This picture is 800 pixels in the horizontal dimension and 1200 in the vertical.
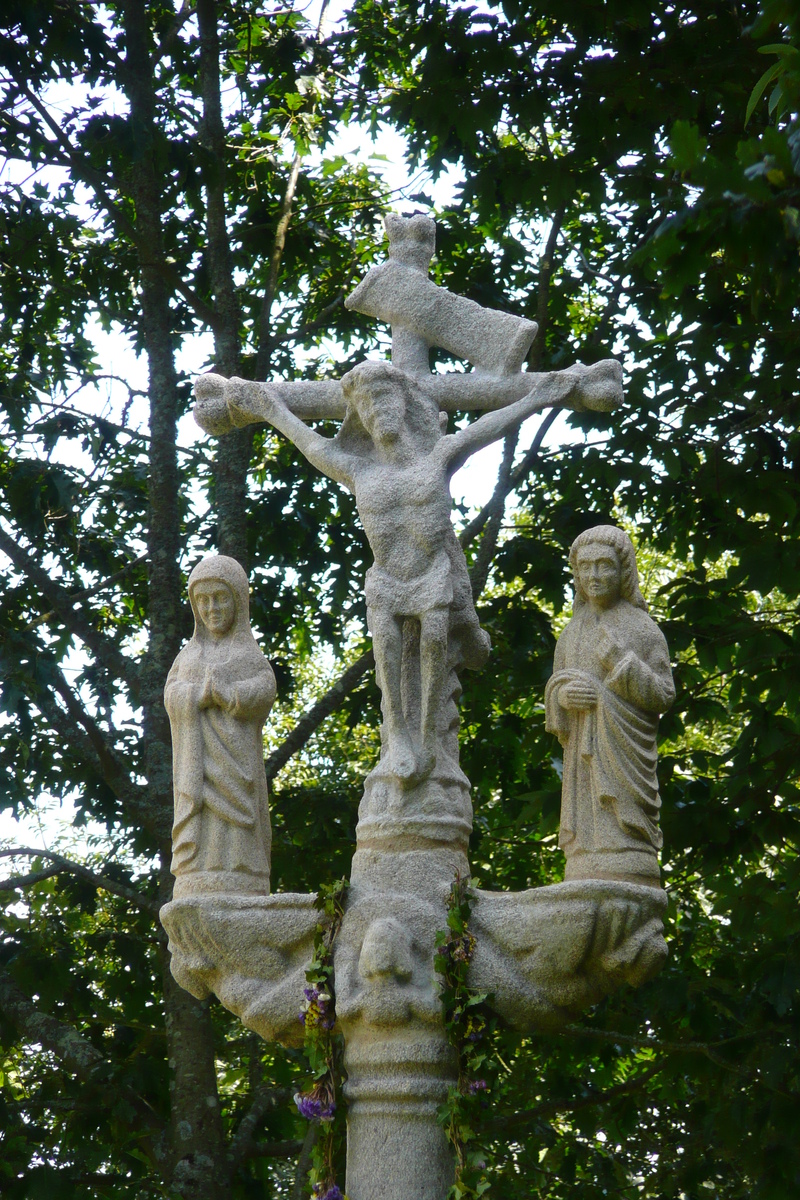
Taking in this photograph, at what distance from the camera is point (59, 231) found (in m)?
10.0

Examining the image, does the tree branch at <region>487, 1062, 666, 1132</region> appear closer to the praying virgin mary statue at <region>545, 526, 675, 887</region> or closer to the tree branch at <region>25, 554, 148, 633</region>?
the praying virgin mary statue at <region>545, 526, 675, 887</region>

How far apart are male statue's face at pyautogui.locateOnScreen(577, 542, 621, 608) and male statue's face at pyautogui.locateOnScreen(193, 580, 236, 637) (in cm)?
136

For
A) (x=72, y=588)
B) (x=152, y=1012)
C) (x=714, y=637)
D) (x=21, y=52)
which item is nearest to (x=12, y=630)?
(x=72, y=588)

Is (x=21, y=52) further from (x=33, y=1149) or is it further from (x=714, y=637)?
(x=33, y=1149)

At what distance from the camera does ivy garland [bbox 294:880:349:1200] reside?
5160mm

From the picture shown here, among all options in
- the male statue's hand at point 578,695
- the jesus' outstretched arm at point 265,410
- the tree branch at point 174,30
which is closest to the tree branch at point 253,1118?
the male statue's hand at point 578,695

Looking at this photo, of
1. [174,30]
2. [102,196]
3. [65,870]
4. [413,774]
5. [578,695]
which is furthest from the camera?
[174,30]

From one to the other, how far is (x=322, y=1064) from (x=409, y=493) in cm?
202

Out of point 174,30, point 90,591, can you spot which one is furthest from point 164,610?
point 174,30

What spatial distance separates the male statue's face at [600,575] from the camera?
19.1 ft

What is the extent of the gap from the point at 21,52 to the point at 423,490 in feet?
15.3

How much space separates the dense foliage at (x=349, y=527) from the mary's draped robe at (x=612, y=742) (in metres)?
2.08

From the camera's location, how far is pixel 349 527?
10.5 m

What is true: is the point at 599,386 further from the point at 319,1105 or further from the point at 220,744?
the point at 319,1105
